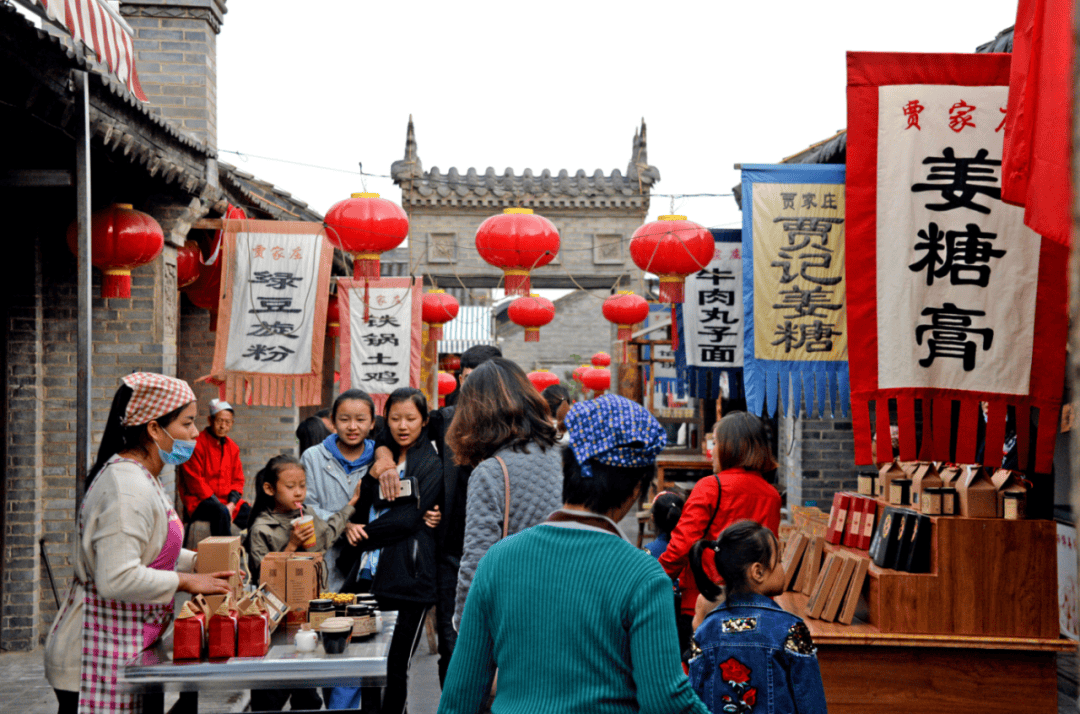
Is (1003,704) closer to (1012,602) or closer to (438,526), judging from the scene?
(1012,602)

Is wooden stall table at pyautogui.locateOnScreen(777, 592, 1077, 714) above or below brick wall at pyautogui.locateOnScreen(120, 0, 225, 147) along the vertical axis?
below

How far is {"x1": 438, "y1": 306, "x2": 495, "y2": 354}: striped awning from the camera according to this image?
27.5 m

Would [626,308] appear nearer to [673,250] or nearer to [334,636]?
[673,250]

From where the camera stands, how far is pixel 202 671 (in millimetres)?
3131

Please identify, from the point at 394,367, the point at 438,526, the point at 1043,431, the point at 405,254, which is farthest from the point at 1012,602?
the point at 405,254

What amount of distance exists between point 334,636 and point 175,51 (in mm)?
6438

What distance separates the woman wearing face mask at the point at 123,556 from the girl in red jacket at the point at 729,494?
7.20 ft

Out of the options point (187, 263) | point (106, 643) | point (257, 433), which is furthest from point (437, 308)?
point (106, 643)

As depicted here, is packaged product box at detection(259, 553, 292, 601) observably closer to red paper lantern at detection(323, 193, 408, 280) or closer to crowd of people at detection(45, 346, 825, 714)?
crowd of people at detection(45, 346, 825, 714)

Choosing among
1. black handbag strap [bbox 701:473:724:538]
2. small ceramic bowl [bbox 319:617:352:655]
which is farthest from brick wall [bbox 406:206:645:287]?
small ceramic bowl [bbox 319:617:352:655]

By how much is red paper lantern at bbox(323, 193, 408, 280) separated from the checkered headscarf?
170 inches

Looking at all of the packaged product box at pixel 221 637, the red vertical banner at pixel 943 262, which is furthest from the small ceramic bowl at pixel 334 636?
the red vertical banner at pixel 943 262

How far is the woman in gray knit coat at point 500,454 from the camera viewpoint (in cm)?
349

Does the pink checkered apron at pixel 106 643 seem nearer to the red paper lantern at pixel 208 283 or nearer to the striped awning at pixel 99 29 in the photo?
the striped awning at pixel 99 29
